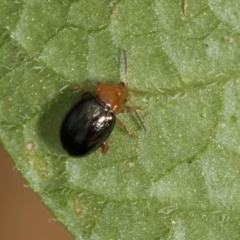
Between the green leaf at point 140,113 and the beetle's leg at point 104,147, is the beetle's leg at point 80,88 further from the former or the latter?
the beetle's leg at point 104,147

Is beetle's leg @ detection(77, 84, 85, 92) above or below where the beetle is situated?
above

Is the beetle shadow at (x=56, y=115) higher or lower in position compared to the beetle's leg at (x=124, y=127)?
higher

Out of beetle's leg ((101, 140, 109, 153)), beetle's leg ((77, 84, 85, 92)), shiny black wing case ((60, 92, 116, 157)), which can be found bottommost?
beetle's leg ((101, 140, 109, 153))

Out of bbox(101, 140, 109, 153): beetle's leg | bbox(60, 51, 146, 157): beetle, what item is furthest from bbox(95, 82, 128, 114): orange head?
bbox(101, 140, 109, 153): beetle's leg

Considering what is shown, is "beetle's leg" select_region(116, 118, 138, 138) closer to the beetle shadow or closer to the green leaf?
the green leaf

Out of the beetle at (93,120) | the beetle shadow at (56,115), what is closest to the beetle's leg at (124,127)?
the beetle at (93,120)

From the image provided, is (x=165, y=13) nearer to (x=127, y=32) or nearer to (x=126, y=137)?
(x=127, y=32)

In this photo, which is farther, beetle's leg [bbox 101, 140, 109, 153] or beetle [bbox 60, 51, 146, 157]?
beetle's leg [bbox 101, 140, 109, 153]
